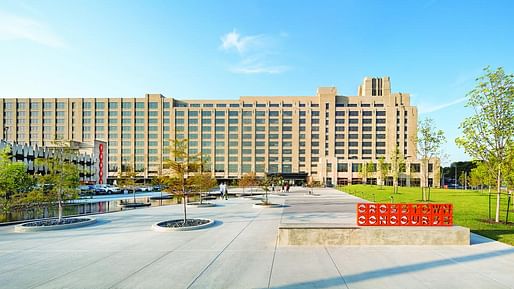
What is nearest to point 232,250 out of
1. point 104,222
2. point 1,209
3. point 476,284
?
point 476,284

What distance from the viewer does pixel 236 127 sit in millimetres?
97562

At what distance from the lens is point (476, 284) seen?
6543 millimetres

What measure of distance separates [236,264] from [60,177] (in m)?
12.8

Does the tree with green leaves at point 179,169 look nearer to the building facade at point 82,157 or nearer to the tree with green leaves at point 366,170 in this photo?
the building facade at point 82,157

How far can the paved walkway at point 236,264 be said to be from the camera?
265 inches

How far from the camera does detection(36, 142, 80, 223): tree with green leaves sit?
15172 mm

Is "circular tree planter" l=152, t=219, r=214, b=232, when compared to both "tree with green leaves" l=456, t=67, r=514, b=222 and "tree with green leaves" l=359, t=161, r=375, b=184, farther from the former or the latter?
"tree with green leaves" l=359, t=161, r=375, b=184

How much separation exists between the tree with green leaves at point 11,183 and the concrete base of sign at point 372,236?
17815 millimetres

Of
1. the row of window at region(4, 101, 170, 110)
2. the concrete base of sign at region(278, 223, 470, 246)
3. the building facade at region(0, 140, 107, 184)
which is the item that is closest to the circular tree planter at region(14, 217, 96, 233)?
the concrete base of sign at region(278, 223, 470, 246)

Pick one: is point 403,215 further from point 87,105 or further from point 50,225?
point 87,105

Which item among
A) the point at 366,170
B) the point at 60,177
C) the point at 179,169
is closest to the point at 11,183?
the point at 60,177

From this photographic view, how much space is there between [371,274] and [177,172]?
1132cm

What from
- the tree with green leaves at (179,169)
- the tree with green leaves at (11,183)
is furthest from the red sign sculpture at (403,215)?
the tree with green leaves at (11,183)

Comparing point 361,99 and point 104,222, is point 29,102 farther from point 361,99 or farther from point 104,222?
point 361,99
